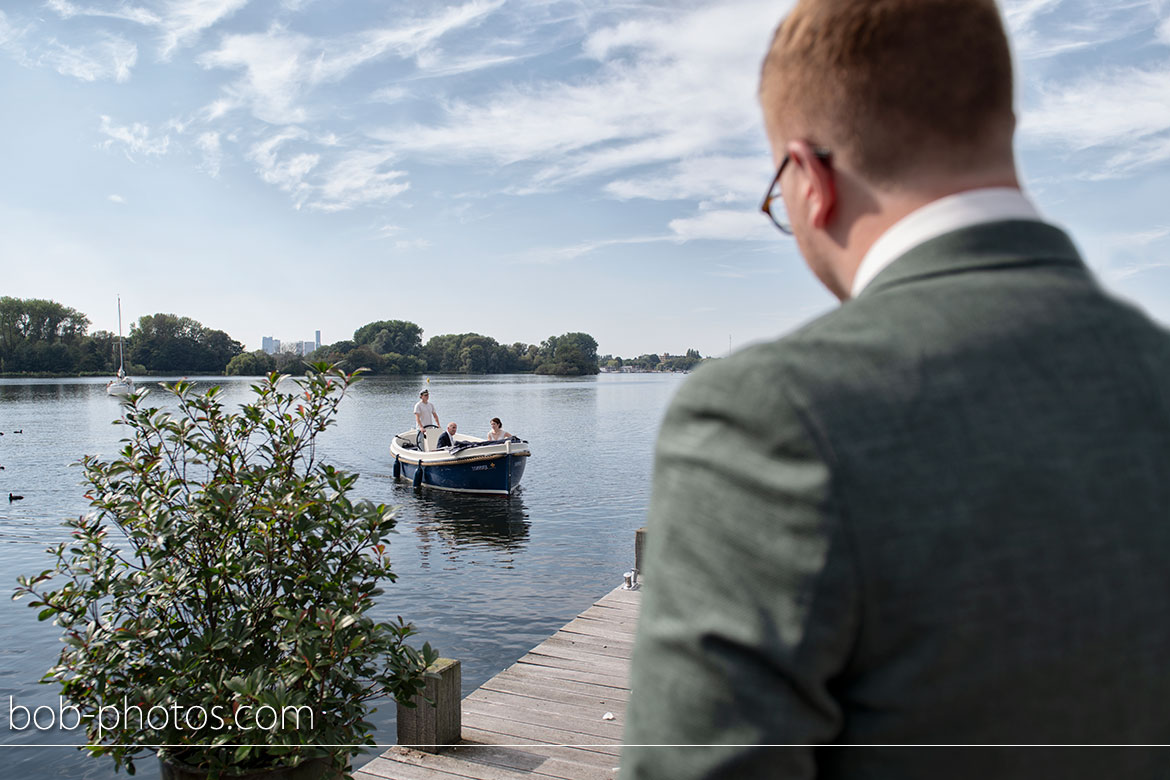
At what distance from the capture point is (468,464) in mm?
21906

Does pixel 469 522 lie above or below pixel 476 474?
below

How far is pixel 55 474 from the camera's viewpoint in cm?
2573

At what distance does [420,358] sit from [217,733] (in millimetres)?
124108

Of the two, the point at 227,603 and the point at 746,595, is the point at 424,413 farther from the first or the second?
the point at 746,595

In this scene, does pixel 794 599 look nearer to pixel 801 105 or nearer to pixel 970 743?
pixel 970 743

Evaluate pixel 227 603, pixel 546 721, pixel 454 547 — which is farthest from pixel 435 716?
pixel 454 547

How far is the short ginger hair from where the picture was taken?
2.72 feet

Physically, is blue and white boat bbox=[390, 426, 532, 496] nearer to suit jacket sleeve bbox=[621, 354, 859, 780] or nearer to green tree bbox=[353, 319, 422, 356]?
suit jacket sleeve bbox=[621, 354, 859, 780]

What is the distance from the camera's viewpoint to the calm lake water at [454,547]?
9422 millimetres

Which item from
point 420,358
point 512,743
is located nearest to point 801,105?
point 512,743

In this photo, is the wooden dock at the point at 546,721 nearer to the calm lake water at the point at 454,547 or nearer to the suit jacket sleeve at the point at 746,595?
the calm lake water at the point at 454,547


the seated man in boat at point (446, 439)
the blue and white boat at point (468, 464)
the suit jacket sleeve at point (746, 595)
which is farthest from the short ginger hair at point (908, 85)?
the seated man in boat at point (446, 439)

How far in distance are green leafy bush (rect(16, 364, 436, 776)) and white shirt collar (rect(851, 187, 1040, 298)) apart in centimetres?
282

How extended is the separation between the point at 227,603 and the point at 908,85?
3445mm
